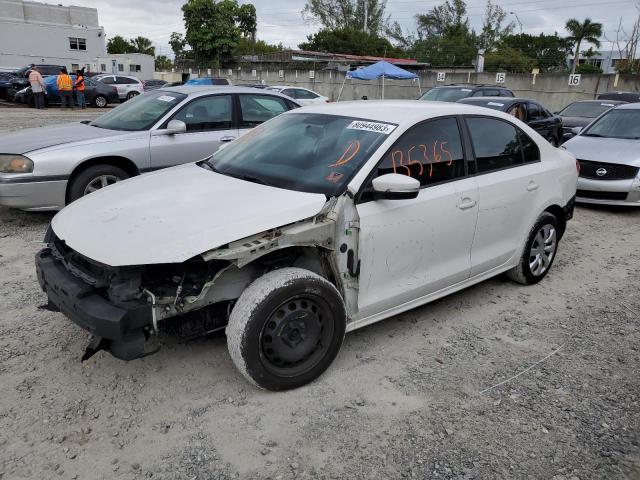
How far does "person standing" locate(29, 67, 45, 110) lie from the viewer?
822 inches

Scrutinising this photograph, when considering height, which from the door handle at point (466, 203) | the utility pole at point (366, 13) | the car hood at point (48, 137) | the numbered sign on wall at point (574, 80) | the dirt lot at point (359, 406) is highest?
the utility pole at point (366, 13)

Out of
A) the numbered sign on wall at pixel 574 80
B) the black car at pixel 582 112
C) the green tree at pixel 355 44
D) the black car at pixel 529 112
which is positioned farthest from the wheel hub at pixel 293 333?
the green tree at pixel 355 44

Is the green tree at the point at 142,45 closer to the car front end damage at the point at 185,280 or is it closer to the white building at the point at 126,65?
the white building at the point at 126,65

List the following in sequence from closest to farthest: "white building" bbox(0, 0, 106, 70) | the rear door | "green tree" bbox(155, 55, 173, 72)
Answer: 1. the rear door
2. "white building" bbox(0, 0, 106, 70)
3. "green tree" bbox(155, 55, 173, 72)

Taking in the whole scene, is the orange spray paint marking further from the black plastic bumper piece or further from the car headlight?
the car headlight

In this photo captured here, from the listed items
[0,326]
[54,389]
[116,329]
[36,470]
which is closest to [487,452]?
[116,329]

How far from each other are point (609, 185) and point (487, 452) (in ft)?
20.7

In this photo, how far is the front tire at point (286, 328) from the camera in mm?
2893

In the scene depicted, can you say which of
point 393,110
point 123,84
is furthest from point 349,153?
point 123,84

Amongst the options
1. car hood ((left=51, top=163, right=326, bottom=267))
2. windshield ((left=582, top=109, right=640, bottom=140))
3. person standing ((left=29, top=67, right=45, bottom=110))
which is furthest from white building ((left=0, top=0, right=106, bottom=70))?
car hood ((left=51, top=163, right=326, bottom=267))

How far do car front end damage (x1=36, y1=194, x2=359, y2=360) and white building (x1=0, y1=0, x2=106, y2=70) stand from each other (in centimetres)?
5337

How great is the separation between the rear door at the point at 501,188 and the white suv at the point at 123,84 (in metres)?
26.2

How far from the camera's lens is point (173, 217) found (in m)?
3.05

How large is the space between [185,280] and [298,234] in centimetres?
68
